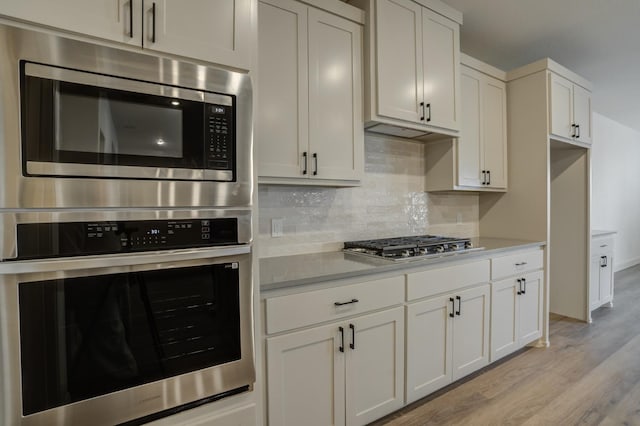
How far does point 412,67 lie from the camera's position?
2.17 meters

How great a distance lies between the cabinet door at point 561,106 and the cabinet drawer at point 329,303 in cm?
226

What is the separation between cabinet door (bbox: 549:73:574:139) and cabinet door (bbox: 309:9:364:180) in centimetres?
195

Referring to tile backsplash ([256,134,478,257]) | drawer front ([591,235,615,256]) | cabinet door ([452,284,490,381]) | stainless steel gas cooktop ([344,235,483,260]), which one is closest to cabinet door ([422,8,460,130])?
tile backsplash ([256,134,478,257])

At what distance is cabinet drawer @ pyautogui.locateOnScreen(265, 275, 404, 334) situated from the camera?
1.40 metres

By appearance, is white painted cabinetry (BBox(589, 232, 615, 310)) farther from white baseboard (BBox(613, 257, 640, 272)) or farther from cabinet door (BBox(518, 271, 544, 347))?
white baseboard (BBox(613, 257, 640, 272))

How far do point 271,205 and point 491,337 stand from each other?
187 centimetres

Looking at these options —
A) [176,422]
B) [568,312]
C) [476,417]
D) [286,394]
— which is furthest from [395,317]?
[568,312]

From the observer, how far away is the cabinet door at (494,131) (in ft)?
9.34

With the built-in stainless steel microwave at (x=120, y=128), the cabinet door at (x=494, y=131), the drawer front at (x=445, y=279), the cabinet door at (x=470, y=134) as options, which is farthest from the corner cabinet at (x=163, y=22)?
the cabinet door at (x=494, y=131)

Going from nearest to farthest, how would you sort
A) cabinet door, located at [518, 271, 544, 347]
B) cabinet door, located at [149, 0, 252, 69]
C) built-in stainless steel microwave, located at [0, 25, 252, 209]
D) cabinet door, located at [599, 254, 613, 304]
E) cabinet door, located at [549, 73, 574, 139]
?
built-in stainless steel microwave, located at [0, 25, 252, 209]
cabinet door, located at [149, 0, 252, 69]
cabinet door, located at [518, 271, 544, 347]
cabinet door, located at [549, 73, 574, 139]
cabinet door, located at [599, 254, 613, 304]

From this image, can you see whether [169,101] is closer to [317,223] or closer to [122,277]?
[122,277]

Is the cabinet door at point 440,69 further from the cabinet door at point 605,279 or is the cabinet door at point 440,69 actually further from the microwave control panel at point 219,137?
the cabinet door at point 605,279

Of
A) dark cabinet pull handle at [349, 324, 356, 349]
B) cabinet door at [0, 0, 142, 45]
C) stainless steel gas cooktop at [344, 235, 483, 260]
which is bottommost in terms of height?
dark cabinet pull handle at [349, 324, 356, 349]

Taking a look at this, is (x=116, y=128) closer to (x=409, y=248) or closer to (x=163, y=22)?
(x=163, y=22)
